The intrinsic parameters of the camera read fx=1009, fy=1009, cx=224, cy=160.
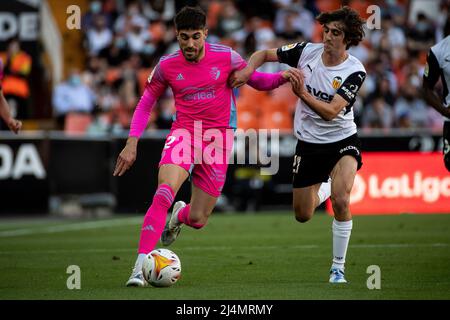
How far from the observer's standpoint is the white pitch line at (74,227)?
54.8ft

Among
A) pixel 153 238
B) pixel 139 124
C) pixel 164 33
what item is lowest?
pixel 153 238

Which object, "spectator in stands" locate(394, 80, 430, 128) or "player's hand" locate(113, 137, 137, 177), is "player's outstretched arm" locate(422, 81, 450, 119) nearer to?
"player's hand" locate(113, 137, 137, 177)

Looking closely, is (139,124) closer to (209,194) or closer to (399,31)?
(209,194)

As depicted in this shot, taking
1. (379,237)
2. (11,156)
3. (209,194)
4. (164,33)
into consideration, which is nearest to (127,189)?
(11,156)

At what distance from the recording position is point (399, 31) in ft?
80.3

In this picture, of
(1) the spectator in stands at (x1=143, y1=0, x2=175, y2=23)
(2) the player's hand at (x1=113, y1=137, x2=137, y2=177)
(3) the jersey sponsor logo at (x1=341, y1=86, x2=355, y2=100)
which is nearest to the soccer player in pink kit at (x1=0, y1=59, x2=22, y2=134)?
(2) the player's hand at (x1=113, y1=137, x2=137, y2=177)

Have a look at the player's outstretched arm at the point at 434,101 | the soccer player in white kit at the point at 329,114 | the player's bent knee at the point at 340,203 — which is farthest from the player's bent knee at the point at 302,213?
the player's outstretched arm at the point at 434,101

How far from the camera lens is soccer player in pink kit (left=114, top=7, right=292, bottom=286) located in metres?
9.70

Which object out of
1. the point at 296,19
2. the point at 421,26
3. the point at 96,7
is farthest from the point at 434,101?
the point at 96,7

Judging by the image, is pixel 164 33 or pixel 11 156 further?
pixel 164 33

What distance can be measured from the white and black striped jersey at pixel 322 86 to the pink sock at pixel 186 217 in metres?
1.44

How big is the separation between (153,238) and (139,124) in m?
1.29

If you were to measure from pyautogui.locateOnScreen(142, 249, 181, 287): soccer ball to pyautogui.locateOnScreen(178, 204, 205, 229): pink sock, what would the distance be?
5.37ft

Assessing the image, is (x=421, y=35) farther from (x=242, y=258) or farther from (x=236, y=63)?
(x=236, y=63)
